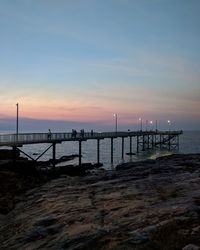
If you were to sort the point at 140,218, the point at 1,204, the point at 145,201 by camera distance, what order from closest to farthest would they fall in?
1. the point at 140,218
2. the point at 145,201
3. the point at 1,204

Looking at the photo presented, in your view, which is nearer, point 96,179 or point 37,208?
point 37,208

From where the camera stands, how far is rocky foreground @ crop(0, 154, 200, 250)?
21.4 ft

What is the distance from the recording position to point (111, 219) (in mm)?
8430

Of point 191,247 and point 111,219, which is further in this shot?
point 111,219

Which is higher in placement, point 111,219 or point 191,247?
point 191,247

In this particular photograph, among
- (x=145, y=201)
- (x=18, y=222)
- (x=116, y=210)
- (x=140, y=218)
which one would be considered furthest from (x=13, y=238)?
(x=145, y=201)

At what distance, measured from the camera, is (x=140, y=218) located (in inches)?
318

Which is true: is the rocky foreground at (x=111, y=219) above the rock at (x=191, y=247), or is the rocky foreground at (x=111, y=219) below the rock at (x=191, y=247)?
below

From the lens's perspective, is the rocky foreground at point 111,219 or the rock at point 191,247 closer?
the rock at point 191,247

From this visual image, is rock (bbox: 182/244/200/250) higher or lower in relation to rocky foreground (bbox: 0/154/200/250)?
higher

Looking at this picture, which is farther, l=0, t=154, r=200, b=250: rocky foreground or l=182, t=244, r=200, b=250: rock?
l=0, t=154, r=200, b=250: rocky foreground

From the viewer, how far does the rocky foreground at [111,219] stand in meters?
6.52

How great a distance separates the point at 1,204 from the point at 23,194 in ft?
8.56

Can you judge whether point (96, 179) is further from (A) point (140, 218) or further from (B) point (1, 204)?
(A) point (140, 218)
